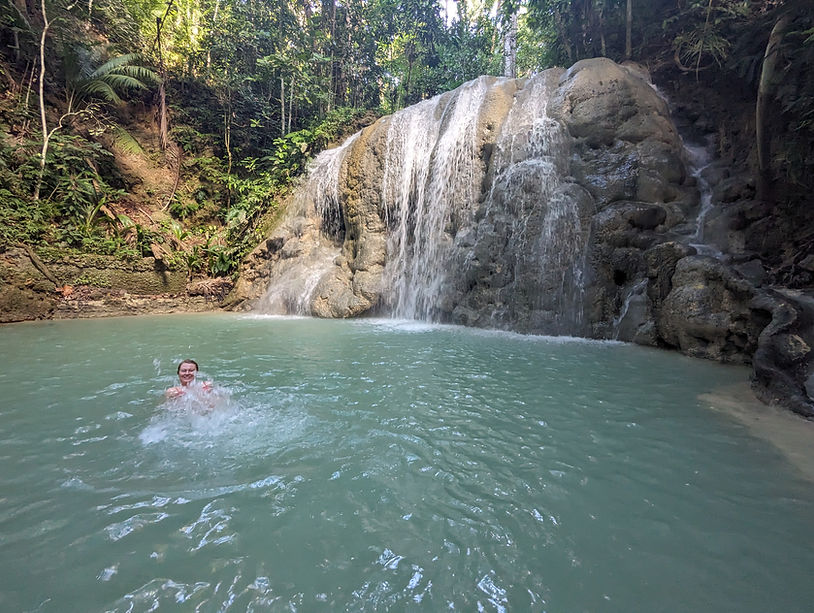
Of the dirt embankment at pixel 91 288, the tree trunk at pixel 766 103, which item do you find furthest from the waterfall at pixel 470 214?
the tree trunk at pixel 766 103

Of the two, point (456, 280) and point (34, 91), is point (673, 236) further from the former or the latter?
point (34, 91)

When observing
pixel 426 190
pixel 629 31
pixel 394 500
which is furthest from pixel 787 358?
pixel 629 31

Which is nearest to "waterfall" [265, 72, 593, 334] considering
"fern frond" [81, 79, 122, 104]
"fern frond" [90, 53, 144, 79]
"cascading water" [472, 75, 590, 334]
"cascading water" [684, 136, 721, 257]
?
"cascading water" [472, 75, 590, 334]

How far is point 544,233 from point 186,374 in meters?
7.06

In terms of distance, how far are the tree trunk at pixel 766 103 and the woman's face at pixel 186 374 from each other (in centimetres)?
931

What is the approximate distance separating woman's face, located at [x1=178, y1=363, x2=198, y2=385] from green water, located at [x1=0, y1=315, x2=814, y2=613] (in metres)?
0.30

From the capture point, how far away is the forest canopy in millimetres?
9422

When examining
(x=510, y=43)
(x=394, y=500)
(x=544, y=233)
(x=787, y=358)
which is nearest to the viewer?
(x=394, y=500)

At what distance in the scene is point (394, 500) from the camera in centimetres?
218

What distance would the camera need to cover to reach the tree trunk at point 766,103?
6307 millimetres

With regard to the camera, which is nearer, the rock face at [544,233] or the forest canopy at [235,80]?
the rock face at [544,233]

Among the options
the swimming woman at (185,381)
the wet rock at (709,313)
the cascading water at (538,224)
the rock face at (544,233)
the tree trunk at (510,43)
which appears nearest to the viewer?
the swimming woman at (185,381)

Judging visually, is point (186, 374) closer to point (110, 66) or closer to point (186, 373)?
point (186, 373)

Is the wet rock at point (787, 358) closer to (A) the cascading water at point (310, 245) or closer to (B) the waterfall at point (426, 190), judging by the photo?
(B) the waterfall at point (426, 190)
